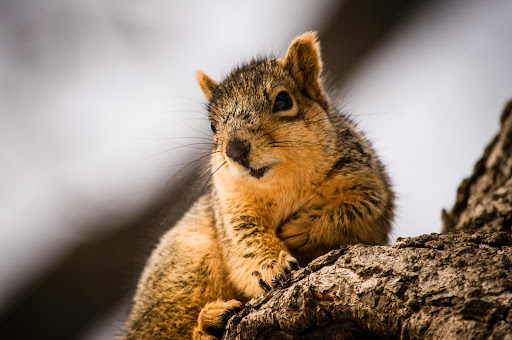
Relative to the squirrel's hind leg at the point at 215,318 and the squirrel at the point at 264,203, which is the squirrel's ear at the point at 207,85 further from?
the squirrel's hind leg at the point at 215,318

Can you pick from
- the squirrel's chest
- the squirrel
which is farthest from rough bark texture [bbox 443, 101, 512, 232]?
the squirrel's chest

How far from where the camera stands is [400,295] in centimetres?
161

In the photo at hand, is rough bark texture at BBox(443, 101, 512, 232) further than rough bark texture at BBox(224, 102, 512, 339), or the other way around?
rough bark texture at BBox(443, 101, 512, 232)

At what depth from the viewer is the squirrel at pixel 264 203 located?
7.64 feet

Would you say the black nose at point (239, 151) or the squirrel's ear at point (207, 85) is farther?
the squirrel's ear at point (207, 85)

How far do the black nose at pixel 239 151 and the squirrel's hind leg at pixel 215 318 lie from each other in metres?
0.65

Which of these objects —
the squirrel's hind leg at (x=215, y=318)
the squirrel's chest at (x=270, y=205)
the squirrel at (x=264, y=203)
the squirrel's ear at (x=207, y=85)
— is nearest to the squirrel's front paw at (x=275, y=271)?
the squirrel at (x=264, y=203)

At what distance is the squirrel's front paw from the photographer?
2.09m

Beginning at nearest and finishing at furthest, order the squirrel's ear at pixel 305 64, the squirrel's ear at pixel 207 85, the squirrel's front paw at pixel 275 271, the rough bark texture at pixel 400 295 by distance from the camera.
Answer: the rough bark texture at pixel 400 295, the squirrel's front paw at pixel 275 271, the squirrel's ear at pixel 305 64, the squirrel's ear at pixel 207 85

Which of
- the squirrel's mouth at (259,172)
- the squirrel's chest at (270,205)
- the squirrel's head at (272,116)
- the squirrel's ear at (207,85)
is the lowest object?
the squirrel's chest at (270,205)

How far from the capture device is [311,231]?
240cm

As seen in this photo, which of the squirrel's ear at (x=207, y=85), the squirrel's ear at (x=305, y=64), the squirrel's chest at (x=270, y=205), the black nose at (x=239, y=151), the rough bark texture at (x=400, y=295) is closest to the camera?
the rough bark texture at (x=400, y=295)

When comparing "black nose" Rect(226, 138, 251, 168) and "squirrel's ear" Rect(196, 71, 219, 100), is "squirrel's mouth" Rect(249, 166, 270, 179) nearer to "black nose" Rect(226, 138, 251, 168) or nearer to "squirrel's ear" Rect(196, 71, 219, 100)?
"black nose" Rect(226, 138, 251, 168)

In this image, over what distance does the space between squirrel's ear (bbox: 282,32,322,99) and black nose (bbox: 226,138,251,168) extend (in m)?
0.74
